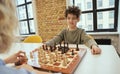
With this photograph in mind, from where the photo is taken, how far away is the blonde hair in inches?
17.4

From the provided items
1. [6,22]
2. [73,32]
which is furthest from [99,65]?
[73,32]

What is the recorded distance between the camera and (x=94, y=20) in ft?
11.3

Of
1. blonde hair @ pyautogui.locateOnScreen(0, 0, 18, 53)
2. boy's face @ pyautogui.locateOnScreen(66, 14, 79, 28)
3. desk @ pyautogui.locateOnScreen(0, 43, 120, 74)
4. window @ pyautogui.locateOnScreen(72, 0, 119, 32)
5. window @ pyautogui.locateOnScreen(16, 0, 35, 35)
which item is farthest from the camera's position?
window @ pyautogui.locateOnScreen(16, 0, 35, 35)

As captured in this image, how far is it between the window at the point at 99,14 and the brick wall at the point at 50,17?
53 cm

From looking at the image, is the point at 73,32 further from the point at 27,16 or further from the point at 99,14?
the point at 27,16

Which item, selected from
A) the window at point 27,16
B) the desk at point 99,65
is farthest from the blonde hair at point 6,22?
the window at point 27,16

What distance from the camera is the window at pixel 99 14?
127 inches

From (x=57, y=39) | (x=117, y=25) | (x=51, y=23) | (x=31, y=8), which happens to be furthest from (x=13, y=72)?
(x=31, y=8)

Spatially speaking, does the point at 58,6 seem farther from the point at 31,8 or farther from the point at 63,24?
the point at 31,8

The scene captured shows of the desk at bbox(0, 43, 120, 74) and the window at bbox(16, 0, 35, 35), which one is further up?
the window at bbox(16, 0, 35, 35)

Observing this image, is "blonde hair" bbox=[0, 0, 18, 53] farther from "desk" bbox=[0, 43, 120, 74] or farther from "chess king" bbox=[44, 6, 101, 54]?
"chess king" bbox=[44, 6, 101, 54]

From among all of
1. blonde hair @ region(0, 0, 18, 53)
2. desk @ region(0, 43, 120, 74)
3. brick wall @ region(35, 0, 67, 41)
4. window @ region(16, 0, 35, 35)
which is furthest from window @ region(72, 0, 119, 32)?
blonde hair @ region(0, 0, 18, 53)

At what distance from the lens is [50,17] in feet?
12.6

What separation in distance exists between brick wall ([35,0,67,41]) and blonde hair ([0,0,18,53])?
3160 millimetres
